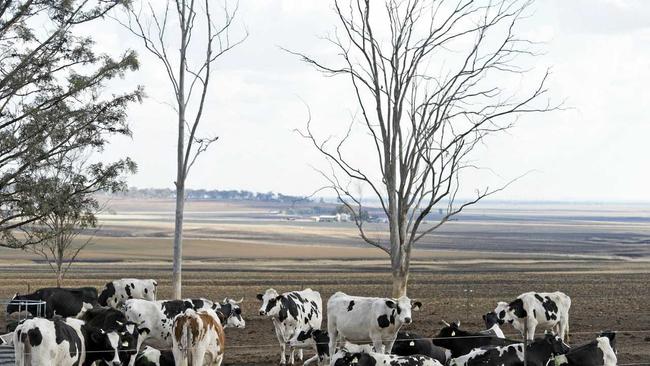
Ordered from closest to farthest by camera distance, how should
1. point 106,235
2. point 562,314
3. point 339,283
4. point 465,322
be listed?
point 562,314 < point 465,322 < point 339,283 < point 106,235

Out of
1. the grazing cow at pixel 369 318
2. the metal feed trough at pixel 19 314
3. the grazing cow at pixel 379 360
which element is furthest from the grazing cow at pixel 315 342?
the metal feed trough at pixel 19 314

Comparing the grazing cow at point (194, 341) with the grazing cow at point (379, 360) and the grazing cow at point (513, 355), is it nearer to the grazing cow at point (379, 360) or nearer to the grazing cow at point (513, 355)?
the grazing cow at point (379, 360)

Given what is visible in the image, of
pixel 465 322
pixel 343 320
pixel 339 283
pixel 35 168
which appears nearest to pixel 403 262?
pixel 343 320

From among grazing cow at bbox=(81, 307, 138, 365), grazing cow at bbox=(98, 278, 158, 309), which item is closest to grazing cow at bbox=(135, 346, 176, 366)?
grazing cow at bbox=(81, 307, 138, 365)

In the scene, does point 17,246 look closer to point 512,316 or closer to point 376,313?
point 376,313

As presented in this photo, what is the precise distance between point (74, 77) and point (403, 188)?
9704 millimetres

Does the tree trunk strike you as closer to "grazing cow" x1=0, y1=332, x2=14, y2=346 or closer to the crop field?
the crop field

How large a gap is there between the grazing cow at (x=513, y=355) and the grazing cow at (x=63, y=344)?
6735mm

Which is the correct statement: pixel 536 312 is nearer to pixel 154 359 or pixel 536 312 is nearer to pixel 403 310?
pixel 403 310

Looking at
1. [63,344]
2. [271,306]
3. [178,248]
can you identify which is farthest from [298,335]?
[178,248]

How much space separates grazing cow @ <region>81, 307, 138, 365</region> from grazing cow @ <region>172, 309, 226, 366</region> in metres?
2.11

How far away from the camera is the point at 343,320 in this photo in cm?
2248

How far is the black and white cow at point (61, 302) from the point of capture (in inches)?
1112

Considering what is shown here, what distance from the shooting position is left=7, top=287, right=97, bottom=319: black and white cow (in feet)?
92.7
